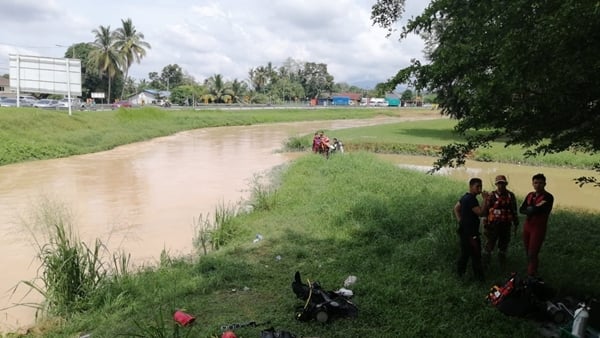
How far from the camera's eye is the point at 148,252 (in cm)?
989

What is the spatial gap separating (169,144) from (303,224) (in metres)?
24.8

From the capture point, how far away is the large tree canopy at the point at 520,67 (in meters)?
3.33

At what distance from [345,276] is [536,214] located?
8.66ft

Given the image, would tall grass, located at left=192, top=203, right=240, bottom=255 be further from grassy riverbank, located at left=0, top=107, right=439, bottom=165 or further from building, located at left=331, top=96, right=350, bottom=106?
building, located at left=331, top=96, right=350, bottom=106

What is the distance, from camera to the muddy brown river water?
1001 centimetres

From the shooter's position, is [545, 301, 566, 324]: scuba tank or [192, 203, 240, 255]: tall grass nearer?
[545, 301, 566, 324]: scuba tank

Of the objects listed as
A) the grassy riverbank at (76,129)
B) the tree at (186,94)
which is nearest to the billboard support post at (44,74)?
the grassy riverbank at (76,129)

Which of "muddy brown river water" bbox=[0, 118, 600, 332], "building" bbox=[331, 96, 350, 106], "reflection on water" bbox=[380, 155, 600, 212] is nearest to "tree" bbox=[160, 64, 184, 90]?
"building" bbox=[331, 96, 350, 106]

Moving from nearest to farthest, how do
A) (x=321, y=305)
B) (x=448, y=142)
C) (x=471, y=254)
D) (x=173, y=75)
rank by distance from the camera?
(x=321, y=305) → (x=471, y=254) → (x=448, y=142) → (x=173, y=75)

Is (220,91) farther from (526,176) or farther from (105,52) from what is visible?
(526,176)

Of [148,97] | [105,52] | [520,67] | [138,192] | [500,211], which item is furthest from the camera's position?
[148,97]

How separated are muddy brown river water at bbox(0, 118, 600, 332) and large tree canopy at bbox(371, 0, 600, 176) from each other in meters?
6.27

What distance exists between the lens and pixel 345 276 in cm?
694

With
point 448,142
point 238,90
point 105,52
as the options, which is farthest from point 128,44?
point 448,142
